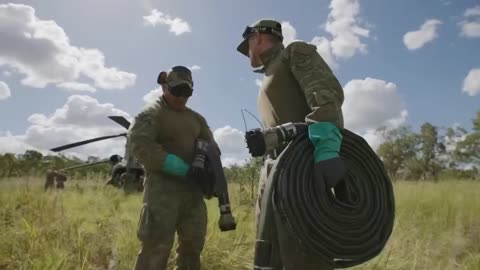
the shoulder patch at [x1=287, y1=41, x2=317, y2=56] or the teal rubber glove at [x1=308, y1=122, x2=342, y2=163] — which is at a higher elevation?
the shoulder patch at [x1=287, y1=41, x2=317, y2=56]

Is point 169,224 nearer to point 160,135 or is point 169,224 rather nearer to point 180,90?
point 160,135

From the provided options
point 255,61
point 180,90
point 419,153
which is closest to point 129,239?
point 180,90

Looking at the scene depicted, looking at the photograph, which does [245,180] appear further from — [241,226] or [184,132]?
[184,132]

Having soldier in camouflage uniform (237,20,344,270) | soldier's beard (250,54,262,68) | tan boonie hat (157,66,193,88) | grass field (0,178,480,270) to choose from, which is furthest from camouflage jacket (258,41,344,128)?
grass field (0,178,480,270)

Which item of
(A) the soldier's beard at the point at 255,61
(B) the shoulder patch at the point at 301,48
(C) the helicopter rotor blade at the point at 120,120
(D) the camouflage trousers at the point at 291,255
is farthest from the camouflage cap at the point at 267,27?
(C) the helicopter rotor blade at the point at 120,120

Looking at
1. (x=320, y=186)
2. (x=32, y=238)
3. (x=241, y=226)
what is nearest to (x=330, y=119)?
(x=320, y=186)

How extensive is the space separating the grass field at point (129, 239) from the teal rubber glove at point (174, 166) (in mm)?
1041

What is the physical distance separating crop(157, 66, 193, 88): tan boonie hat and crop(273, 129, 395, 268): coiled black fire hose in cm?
231

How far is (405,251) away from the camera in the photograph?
210 inches

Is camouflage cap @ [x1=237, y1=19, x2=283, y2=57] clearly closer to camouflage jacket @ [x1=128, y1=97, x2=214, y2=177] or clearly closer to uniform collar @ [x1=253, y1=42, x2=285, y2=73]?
uniform collar @ [x1=253, y1=42, x2=285, y2=73]

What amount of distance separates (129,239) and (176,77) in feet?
6.46

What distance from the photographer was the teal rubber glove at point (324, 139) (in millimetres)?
2113

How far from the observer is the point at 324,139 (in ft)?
6.99

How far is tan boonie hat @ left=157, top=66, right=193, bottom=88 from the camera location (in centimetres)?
431
